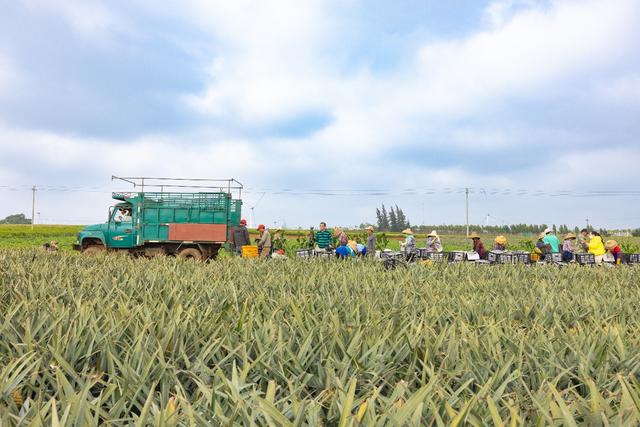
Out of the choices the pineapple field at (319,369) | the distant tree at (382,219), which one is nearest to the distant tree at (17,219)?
the distant tree at (382,219)

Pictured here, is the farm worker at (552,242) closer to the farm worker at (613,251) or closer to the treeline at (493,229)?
the farm worker at (613,251)

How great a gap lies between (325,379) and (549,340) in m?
1.48

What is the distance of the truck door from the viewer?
64.8 feet

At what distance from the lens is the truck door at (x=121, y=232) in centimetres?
1977

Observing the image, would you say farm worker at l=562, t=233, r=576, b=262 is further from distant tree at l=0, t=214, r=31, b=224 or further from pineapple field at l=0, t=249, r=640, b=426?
distant tree at l=0, t=214, r=31, b=224

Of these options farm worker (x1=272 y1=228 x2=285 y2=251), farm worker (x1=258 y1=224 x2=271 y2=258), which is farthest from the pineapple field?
farm worker (x1=272 y1=228 x2=285 y2=251)

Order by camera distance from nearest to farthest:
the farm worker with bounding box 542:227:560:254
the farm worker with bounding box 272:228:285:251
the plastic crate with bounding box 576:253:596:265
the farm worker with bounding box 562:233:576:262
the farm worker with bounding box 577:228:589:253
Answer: the plastic crate with bounding box 576:253:596:265, the farm worker with bounding box 562:233:576:262, the farm worker with bounding box 542:227:560:254, the farm worker with bounding box 577:228:589:253, the farm worker with bounding box 272:228:285:251

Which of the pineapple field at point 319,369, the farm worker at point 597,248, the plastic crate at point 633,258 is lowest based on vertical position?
the pineapple field at point 319,369

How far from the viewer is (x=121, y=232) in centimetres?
1981

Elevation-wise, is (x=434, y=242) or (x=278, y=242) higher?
(x=434, y=242)

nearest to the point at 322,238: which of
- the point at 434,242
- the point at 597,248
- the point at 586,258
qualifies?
the point at 434,242

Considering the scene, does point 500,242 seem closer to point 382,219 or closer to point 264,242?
point 264,242

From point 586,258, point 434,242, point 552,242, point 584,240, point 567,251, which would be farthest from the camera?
point 584,240

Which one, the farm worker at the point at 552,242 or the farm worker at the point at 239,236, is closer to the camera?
the farm worker at the point at 552,242
